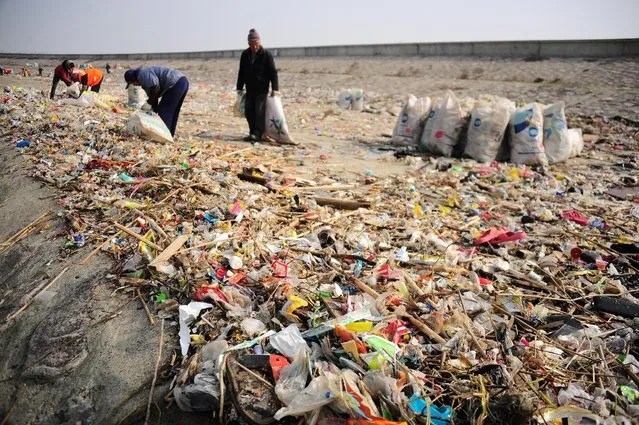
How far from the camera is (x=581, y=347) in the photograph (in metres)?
2.08

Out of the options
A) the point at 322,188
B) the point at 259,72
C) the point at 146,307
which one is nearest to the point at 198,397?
the point at 146,307

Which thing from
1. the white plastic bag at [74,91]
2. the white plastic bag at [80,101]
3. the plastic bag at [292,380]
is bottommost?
the plastic bag at [292,380]

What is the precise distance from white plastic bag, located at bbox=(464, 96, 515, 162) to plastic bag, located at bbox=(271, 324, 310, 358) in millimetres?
4825

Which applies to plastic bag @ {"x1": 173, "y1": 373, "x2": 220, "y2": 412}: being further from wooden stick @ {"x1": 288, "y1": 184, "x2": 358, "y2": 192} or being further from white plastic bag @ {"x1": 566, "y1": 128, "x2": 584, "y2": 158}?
white plastic bag @ {"x1": 566, "y1": 128, "x2": 584, "y2": 158}

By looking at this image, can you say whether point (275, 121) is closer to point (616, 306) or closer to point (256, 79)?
point (256, 79)

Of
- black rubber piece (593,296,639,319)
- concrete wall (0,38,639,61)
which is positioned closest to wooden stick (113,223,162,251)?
black rubber piece (593,296,639,319)

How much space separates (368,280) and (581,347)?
115 centimetres

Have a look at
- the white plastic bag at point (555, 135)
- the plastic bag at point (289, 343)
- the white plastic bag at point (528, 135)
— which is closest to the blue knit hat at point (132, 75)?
the plastic bag at point (289, 343)

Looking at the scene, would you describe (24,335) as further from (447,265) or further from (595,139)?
(595,139)

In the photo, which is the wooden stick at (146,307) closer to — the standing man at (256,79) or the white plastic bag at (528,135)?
the standing man at (256,79)

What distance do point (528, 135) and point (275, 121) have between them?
Result: 3682mm

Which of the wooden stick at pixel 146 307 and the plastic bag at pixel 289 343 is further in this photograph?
the wooden stick at pixel 146 307

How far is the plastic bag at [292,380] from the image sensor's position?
5.08 feet

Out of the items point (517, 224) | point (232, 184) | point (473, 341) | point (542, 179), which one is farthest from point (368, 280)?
point (542, 179)
